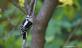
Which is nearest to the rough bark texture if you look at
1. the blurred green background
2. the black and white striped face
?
the black and white striped face

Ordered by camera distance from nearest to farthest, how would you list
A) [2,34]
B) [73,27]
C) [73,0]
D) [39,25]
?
1. [39,25]
2. [73,0]
3. [73,27]
4. [2,34]

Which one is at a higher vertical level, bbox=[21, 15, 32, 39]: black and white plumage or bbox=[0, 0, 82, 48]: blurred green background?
bbox=[21, 15, 32, 39]: black and white plumage

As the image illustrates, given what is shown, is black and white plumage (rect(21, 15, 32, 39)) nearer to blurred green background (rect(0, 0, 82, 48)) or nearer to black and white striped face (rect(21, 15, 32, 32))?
black and white striped face (rect(21, 15, 32, 32))

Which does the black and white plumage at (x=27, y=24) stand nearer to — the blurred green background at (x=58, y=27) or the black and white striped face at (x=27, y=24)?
the black and white striped face at (x=27, y=24)

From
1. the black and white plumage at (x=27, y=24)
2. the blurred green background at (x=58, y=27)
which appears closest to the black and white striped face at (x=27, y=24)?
the black and white plumage at (x=27, y=24)

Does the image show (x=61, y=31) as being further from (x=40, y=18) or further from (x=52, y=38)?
(x=40, y=18)

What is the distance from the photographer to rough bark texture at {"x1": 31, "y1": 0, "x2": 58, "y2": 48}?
649 mm

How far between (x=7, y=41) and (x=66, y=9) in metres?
0.32

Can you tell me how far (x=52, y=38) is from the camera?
4.17 feet

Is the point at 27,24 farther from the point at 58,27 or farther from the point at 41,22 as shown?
the point at 58,27

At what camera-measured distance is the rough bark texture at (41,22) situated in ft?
2.13

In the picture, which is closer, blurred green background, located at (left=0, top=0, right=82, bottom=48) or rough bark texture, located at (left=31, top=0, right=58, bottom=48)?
rough bark texture, located at (left=31, top=0, right=58, bottom=48)

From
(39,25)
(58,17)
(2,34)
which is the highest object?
(39,25)

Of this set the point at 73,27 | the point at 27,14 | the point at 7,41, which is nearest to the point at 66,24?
the point at 73,27
